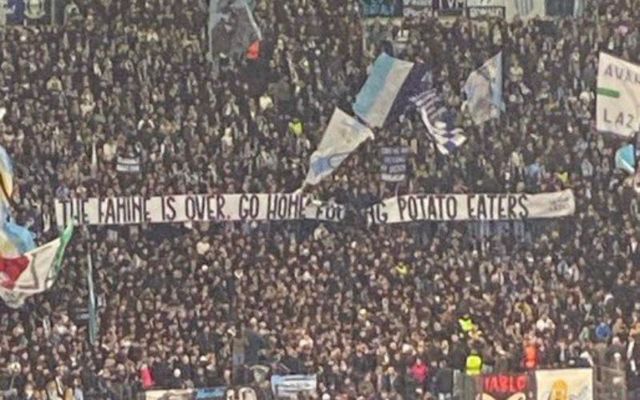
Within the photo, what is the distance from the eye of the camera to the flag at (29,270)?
3238 cm

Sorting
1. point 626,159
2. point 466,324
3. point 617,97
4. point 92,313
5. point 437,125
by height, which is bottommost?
point 466,324

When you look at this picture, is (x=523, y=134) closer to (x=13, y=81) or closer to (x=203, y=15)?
(x=203, y=15)

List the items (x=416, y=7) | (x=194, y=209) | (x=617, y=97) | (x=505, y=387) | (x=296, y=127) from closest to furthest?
1. (x=505, y=387)
2. (x=194, y=209)
3. (x=296, y=127)
4. (x=617, y=97)
5. (x=416, y=7)

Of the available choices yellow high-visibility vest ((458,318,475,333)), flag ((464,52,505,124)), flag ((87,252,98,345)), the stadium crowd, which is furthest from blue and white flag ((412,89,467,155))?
flag ((87,252,98,345))

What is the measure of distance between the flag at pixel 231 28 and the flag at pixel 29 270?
245 inches

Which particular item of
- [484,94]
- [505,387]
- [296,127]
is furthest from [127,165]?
[505,387]

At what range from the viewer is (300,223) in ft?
115

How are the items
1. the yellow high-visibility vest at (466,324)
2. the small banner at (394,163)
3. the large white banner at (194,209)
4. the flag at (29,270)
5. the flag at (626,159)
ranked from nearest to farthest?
the flag at (29,270), the yellow high-visibility vest at (466,324), the large white banner at (194,209), the small banner at (394,163), the flag at (626,159)

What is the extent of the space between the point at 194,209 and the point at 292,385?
443 centimetres

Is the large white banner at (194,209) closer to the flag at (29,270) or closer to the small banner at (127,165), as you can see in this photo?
the small banner at (127,165)

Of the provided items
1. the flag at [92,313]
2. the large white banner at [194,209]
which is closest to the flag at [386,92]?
the large white banner at [194,209]

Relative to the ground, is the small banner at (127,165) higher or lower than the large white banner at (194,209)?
higher

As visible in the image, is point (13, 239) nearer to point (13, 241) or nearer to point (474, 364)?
point (13, 241)

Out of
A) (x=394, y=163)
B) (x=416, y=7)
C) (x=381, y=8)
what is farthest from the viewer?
(x=416, y=7)
